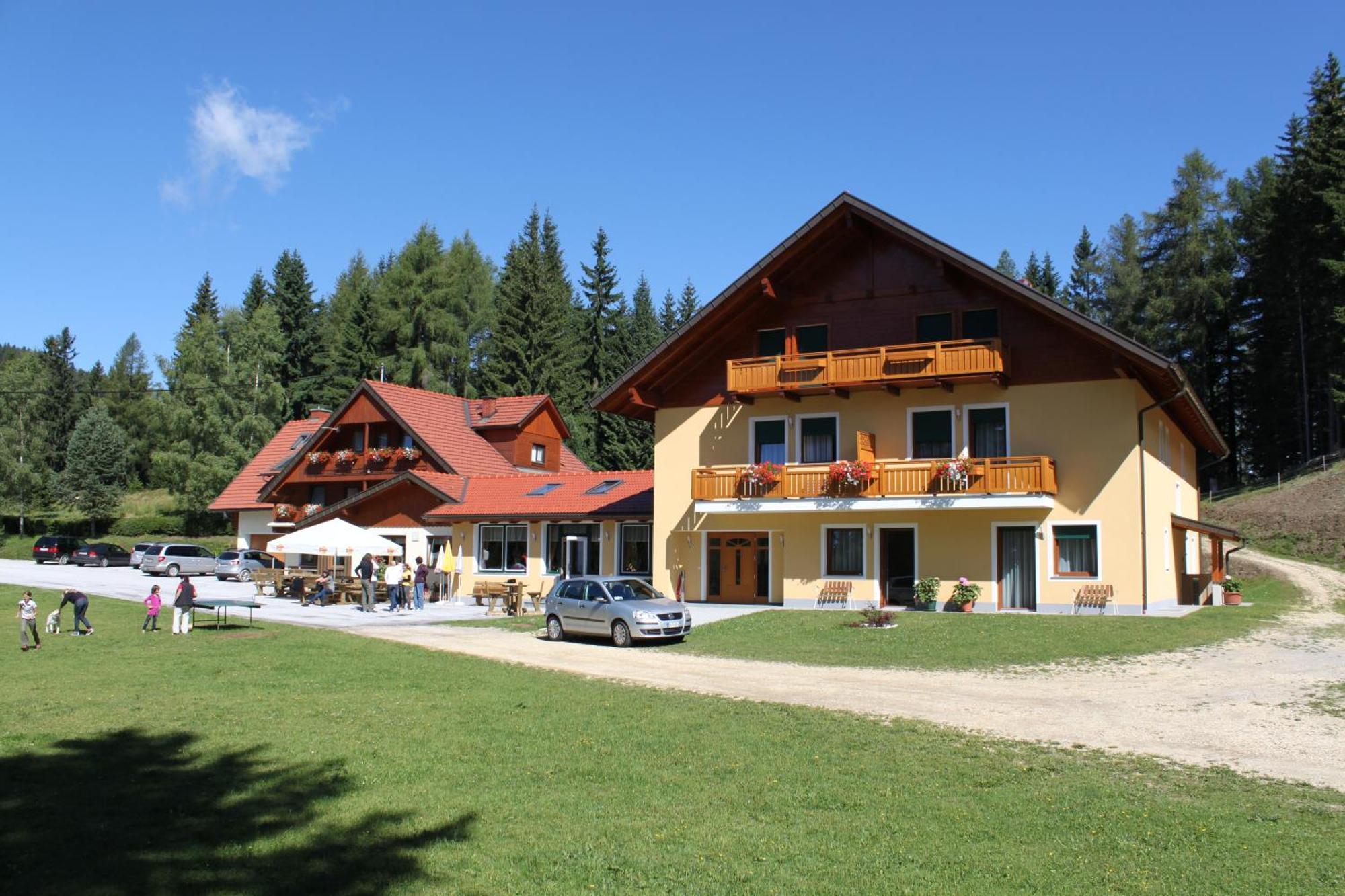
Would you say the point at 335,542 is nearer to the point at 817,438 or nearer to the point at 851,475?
the point at 817,438

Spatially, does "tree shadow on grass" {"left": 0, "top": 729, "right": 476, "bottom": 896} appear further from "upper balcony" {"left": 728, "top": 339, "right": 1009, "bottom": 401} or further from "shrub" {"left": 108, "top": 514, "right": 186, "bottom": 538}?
"shrub" {"left": 108, "top": 514, "right": 186, "bottom": 538}

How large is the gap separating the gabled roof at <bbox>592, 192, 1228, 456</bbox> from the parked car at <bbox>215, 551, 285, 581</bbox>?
21420mm

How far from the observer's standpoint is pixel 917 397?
2880cm

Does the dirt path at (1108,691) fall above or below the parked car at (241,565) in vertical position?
below

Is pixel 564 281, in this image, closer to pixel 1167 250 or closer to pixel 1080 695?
pixel 1167 250

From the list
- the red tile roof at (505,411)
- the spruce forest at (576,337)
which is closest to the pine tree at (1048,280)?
the spruce forest at (576,337)

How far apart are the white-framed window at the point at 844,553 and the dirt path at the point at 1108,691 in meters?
9.70

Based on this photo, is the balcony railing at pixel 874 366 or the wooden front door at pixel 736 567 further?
the wooden front door at pixel 736 567

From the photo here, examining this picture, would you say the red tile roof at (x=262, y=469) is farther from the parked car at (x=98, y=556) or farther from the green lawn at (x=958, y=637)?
the green lawn at (x=958, y=637)

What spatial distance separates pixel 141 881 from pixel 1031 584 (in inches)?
959

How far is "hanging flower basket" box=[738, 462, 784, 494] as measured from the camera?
95.8 ft

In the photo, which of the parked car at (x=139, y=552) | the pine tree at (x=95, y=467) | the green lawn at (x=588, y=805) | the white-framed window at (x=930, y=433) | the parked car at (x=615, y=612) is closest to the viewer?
the green lawn at (x=588, y=805)

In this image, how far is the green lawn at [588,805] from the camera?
22.6 ft

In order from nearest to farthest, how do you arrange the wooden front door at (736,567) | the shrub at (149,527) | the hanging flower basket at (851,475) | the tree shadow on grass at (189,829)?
the tree shadow on grass at (189,829), the hanging flower basket at (851,475), the wooden front door at (736,567), the shrub at (149,527)
